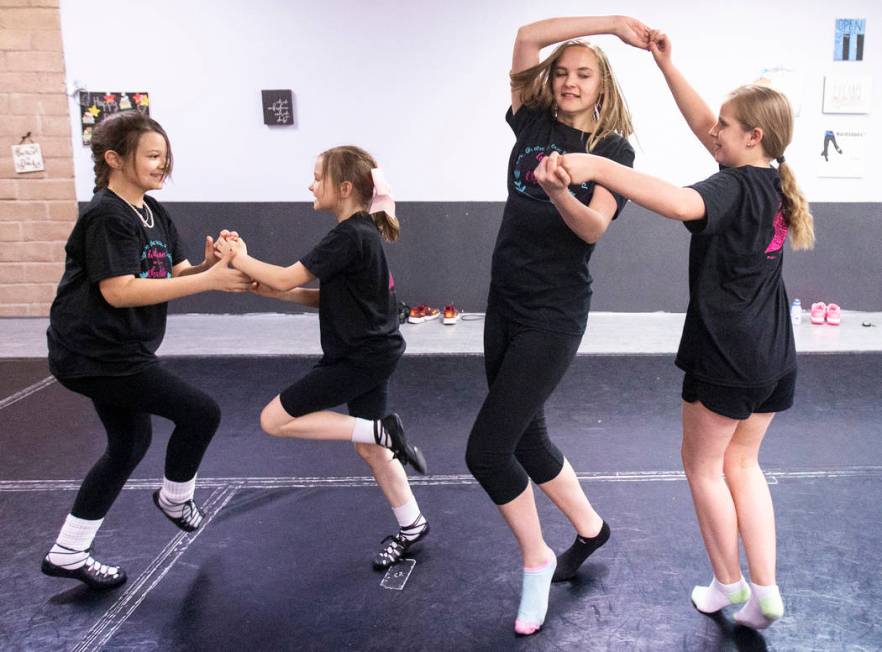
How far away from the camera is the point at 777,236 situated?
188cm

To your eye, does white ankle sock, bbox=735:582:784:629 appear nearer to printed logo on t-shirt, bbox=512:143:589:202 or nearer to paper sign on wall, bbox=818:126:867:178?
printed logo on t-shirt, bbox=512:143:589:202

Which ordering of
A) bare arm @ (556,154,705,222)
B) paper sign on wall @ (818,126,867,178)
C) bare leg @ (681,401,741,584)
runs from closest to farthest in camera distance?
1. bare arm @ (556,154,705,222)
2. bare leg @ (681,401,741,584)
3. paper sign on wall @ (818,126,867,178)

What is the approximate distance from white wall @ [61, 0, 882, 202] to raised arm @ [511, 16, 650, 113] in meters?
3.74

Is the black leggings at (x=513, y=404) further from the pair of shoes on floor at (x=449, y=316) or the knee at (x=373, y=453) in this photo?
the pair of shoes on floor at (x=449, y=316)

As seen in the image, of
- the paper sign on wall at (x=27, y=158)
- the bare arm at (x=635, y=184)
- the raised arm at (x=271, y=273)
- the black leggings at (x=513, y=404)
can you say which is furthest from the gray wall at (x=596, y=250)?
the bare arm at (x=635, y=184)

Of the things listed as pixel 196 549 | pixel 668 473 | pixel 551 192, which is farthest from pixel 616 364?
pixel 551 192

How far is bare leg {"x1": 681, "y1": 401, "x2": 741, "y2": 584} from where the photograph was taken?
6.43 ft

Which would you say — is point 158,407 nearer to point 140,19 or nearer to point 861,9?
point 140,19

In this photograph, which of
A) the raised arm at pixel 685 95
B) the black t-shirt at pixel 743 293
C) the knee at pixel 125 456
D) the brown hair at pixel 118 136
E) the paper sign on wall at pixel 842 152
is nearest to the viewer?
the black t-shirt at pixel 743 293

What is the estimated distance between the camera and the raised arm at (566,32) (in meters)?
2.01

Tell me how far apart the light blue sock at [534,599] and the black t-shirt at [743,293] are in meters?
0.66

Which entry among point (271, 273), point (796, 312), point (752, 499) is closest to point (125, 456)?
point (271, 273)

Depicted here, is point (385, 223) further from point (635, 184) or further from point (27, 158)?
point (27, 158)

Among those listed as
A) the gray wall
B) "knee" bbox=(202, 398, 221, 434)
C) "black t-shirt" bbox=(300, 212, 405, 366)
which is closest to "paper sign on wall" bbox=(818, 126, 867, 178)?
the gray wall
